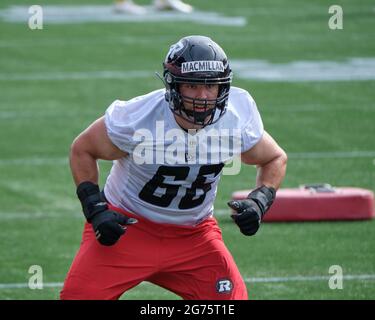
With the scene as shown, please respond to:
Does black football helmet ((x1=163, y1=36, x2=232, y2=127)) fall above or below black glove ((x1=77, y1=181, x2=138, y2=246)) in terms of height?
above

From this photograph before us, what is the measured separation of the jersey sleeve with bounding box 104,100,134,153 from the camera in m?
5.59

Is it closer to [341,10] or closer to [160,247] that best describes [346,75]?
[341,10]

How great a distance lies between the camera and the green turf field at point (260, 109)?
8.09 meters

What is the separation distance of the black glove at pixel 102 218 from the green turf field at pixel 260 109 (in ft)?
6.39

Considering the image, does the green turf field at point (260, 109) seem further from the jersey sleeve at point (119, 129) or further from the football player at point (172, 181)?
the jersey sleeve at point (119, 129)

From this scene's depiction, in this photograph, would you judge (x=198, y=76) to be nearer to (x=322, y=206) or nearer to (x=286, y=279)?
(x=286, y=279)

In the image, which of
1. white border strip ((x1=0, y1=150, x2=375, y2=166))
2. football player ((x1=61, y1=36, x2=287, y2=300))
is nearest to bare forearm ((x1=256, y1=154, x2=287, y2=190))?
football player ((x1=61, y1=36, x2=287, y2=300))

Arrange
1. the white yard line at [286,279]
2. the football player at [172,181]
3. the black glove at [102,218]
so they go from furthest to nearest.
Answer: the white yard line at [286,279] → the football player at [172,181] → the black glove at [102,218]

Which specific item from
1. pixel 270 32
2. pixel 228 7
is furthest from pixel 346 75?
pixel 228 7

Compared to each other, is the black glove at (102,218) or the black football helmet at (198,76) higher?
the black football helmet at (198,76)

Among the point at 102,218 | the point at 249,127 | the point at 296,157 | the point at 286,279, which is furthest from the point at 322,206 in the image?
the point at 102,218

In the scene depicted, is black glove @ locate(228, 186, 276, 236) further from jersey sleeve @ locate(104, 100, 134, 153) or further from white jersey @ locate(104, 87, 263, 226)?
jersey sleeve @ locate(104, 100, 134, 153)

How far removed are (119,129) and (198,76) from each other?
47 cm

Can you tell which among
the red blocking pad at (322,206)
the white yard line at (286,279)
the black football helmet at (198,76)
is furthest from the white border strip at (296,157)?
the black football helmet at (198,76)
